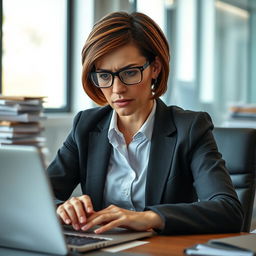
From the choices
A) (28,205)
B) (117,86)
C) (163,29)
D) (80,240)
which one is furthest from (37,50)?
(28,205)

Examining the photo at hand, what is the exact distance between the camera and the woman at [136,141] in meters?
1.88

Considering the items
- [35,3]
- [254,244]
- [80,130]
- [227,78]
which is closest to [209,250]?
[254,244]

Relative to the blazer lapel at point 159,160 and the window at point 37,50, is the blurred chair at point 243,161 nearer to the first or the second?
the blazer lapel at point 159,160

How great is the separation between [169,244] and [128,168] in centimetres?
58

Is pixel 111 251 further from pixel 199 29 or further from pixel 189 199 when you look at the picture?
pixel 199 29

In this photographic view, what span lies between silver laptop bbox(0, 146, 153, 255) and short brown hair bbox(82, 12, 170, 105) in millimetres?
717

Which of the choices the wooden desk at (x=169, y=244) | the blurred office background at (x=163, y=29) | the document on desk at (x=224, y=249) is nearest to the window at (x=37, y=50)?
the blurred office background at (x=163, y=29)

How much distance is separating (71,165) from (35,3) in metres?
2.32

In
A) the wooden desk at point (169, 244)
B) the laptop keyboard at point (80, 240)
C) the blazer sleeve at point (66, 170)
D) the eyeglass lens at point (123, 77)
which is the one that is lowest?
the wooden desk at point (169, 244)

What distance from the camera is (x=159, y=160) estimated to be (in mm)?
1952

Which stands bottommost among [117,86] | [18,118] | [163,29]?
[18,118]

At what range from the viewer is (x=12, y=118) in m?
2.79

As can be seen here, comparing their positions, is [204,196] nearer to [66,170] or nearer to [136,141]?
[136,141]

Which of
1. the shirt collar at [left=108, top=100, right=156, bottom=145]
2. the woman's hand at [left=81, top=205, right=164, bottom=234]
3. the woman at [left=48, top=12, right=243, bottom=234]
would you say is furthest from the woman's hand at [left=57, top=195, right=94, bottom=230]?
the shirt collar at [left=108, top=100, right=156, bottom=145]
